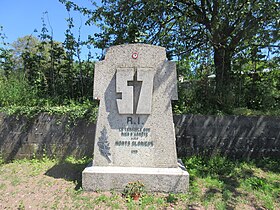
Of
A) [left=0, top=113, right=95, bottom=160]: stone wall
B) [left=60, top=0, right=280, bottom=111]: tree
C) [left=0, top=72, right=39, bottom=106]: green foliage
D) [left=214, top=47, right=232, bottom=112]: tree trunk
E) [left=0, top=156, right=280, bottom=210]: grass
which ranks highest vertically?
[left=60, top=0, right=280, bottom=111]: tree

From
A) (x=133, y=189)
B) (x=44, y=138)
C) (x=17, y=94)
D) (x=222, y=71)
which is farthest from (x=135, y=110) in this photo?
(x=17, y=94)

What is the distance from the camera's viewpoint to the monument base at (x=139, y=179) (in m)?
3.63

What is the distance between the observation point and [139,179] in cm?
365

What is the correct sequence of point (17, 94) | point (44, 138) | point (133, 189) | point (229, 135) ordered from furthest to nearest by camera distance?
point (17, 94), point (44, 138), point (229, 135), point (133, 189)

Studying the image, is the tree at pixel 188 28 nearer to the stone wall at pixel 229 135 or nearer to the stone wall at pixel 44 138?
the stone wall at pixel 229 135

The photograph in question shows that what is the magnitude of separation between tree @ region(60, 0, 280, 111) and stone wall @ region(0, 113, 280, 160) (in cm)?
69

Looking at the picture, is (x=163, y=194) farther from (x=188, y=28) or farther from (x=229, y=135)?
(x=188, y=28)

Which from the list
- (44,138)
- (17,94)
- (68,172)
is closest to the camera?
(68,172)

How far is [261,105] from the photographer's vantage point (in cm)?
616

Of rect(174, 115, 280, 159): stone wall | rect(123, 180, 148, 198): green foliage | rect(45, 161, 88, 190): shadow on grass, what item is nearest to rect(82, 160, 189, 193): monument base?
rect(123, 180, 148, 198): green foliage

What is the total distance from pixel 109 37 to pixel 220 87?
140 inches

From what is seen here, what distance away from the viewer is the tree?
5.86m

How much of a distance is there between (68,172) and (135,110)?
1.98 m

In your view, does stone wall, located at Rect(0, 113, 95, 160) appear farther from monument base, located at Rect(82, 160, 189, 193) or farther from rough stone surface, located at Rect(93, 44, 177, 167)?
monument base, located at Rect(82, 160, 189, 193)
